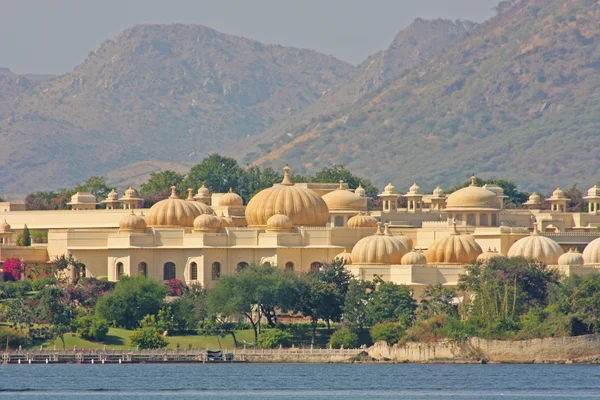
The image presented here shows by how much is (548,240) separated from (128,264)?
962 inches

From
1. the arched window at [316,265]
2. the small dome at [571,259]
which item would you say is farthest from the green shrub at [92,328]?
the small dome at [571,259]

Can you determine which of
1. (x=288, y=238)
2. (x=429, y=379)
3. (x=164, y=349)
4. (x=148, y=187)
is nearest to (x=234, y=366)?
(x=164, y=349)

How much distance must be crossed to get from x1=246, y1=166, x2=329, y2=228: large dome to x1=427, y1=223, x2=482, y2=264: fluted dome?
30.4 ft

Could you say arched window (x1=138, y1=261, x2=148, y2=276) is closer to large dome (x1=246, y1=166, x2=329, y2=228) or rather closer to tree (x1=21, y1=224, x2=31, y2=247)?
→ large dome (x1=246, y1=166, x2=329, y2=228)

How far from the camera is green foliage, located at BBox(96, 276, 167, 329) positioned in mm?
99875

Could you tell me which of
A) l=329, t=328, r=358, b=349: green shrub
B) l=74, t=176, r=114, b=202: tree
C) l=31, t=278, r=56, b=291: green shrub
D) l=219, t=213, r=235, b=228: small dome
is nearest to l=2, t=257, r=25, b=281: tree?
l=31, t=278, r=56, b=291: green shrub

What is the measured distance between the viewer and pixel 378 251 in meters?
107

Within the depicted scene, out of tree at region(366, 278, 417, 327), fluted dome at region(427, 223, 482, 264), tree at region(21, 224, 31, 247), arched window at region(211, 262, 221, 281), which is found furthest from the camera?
tree at region(21, 224, 31, 247)

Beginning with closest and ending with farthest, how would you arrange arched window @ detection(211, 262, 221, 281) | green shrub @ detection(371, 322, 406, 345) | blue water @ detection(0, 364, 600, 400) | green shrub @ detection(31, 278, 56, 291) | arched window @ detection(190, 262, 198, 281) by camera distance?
blue water @ detection(0, 364, 600, 400) → green shrub @ detection(371, 322, 406, 345) → green shrub @ detection(31, 278, 56, 291) → arched window @ detection(211, 262, 221, 281) → arched window @ detection(190, 262, 198, 281)

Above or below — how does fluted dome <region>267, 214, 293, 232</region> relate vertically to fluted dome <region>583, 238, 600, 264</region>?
above

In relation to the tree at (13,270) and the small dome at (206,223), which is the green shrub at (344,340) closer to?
Result: the small dome at (206,223)

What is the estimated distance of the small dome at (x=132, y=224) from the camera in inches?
4464

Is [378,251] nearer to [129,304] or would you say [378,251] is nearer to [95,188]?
[129,304]

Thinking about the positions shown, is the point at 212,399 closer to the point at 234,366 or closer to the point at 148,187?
the point at 234,366
